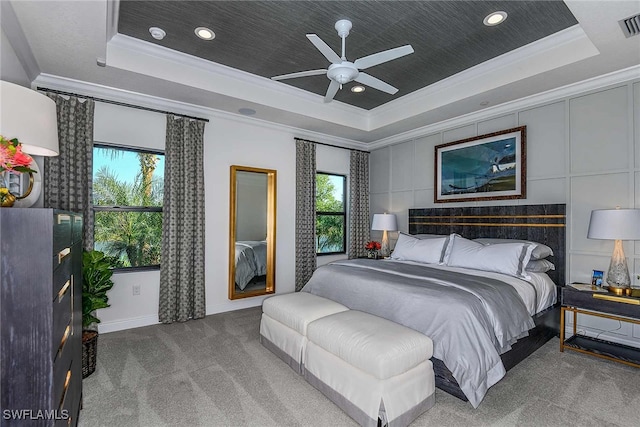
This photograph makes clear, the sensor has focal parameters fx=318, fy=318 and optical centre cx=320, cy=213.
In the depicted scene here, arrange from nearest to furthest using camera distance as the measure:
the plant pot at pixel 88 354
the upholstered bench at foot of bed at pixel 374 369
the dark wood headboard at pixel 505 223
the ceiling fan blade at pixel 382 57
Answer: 1. the upholstered bench at foot of bed at pixel 374 369
2. the ceiling fan blade at pixel 382 57
3. the plant pot at pixel 88 354
4. the dark wood headboard at pixel 505 223

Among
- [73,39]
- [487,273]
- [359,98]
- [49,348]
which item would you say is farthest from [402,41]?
[49,348]

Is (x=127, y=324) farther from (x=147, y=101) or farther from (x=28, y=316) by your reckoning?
(x=28, y=316)

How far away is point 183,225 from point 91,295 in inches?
54.6

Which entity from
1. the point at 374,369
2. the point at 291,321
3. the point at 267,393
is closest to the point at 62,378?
the point at 267,393

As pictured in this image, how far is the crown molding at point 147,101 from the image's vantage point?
3.35m

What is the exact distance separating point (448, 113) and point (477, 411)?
11.9 feet

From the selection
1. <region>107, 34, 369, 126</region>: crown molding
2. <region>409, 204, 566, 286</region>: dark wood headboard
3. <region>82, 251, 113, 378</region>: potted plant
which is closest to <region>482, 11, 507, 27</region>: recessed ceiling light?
<region>409, 204, 566, 286</region>: dark wood headboard

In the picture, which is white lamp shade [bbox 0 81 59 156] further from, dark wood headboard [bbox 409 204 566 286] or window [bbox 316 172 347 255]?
dark wood headboard [bbox 409 204 566 286]

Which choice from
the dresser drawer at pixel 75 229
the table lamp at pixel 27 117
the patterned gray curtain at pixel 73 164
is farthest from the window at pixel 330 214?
the table lamp at pixel 27 117

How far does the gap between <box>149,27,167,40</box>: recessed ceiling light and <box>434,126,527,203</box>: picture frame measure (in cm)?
387

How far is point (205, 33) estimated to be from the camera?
9.94 ft

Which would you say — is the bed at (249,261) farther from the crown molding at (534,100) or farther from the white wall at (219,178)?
the crown molding at (534,100)

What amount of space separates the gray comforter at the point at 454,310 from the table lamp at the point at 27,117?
2516mm

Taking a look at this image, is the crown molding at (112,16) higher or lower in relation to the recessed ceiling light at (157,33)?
lower
